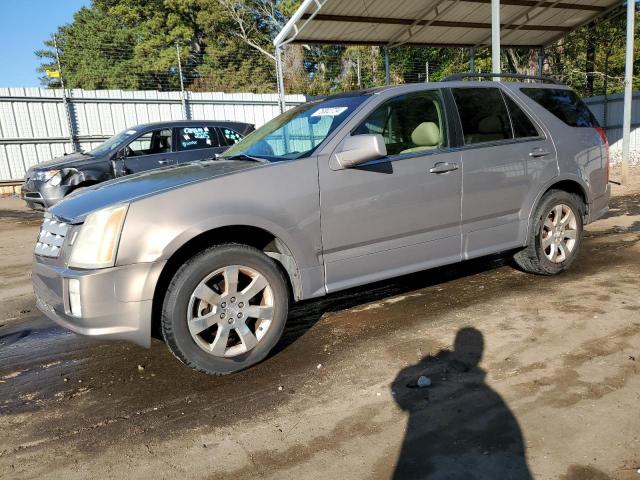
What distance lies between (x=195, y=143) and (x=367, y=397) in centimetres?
774

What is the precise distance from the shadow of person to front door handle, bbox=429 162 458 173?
4.74 ft

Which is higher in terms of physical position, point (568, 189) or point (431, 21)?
point (431, 21)

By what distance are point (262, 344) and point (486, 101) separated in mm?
2905

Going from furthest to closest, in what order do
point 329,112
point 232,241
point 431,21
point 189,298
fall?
point 431,21
point 329,112
point 232,241
point 189,298

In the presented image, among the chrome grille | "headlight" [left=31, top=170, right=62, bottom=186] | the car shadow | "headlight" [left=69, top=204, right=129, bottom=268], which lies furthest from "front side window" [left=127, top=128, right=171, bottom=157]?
"headlight" [left=69, top=204, right=129, bottom=268]

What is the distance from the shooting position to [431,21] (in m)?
12.4

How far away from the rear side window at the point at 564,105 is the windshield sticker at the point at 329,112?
201 centimetres

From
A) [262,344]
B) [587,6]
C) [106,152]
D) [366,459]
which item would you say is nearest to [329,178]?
[262,344]

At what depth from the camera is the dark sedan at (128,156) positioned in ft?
30.6

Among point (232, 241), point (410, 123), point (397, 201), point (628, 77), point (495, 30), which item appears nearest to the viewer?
point (232, 241)

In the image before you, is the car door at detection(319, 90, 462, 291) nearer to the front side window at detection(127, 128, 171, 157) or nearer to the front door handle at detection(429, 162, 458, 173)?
the front door handle at detection(429, 162, 458, 173)


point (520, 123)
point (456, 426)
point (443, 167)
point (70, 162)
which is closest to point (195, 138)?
point (70, 162)

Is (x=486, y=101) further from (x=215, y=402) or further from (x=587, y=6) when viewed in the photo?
(x=587, y=6)

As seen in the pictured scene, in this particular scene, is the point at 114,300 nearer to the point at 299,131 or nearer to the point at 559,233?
the point at 299,131
